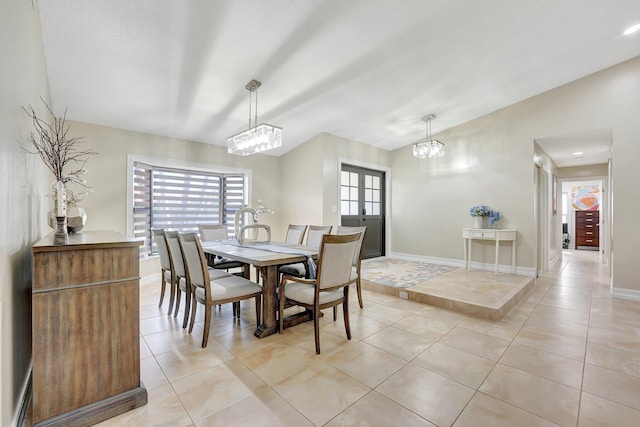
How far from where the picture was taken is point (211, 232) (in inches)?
169

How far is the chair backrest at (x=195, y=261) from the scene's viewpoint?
237 centimetres

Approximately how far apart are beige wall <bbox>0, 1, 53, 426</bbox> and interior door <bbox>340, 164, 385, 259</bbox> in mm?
4328

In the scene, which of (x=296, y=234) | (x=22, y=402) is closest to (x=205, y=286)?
(x=22, y=402)

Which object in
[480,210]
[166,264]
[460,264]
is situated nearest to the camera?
[166,264]

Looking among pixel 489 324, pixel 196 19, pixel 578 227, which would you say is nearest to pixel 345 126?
pixel 196 19

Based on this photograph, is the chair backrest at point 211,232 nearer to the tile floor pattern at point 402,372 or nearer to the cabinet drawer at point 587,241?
the tile floor pattern at point 402,372

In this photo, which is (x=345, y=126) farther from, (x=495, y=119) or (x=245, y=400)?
(x=245, y=400)

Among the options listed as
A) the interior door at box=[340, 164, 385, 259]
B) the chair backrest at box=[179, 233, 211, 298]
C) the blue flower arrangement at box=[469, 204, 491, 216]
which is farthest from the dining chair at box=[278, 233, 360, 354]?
the blue flower arrangement at box=[469, 204, 491, 216]

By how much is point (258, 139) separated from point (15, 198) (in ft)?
6.89

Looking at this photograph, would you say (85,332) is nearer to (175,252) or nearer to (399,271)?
(175,252)

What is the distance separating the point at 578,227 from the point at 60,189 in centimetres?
1193

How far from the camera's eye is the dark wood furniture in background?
841 cm

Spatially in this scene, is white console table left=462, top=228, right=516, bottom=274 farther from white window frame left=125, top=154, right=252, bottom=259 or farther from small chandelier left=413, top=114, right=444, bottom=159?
white window frame left=125, top=154, right=252, bottom=259

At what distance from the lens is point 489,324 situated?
114 inches
